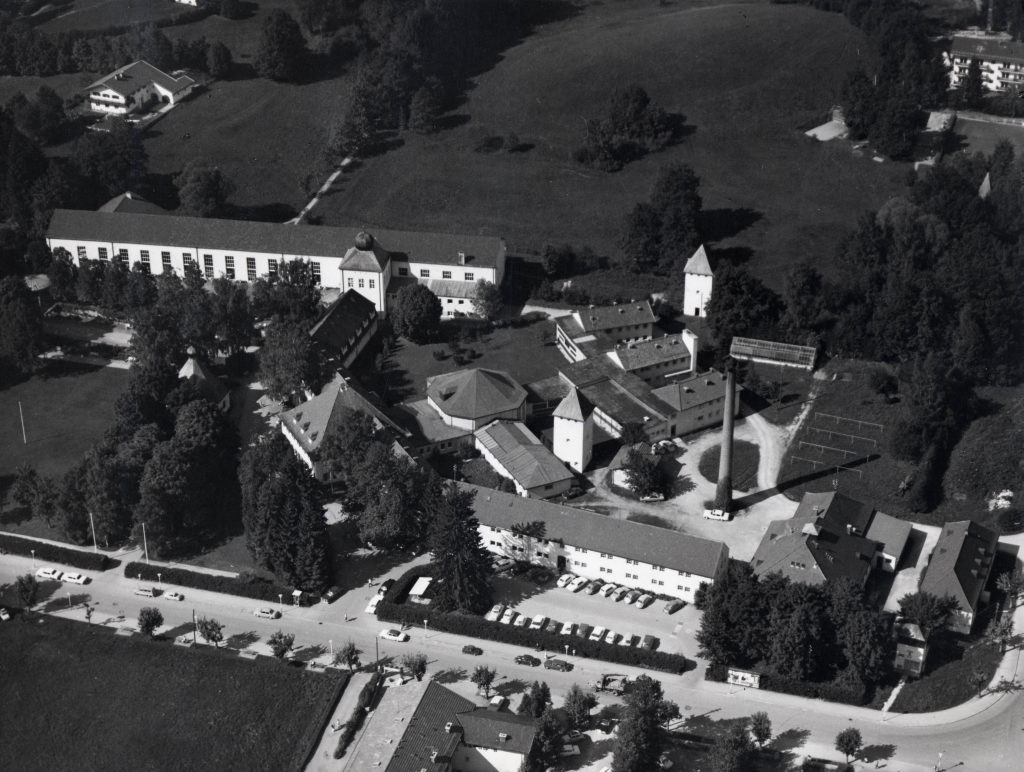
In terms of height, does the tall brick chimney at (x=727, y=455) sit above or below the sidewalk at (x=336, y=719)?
above

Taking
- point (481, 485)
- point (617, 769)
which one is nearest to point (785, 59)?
point (481, 485)

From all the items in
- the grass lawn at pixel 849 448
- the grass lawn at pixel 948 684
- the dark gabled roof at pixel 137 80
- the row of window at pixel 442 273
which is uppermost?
the dark gabled roof at pixel 137 80

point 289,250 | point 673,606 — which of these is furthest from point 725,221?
point 673,606

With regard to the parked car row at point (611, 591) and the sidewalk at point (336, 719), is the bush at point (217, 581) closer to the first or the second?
the sidewalk at point (336, 719)

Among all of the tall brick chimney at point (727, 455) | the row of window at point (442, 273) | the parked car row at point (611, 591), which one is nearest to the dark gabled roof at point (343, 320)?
the row of window at point (442, 273)

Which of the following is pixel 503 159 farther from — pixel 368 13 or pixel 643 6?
pixel 643 6

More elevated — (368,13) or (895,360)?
(368,13)
